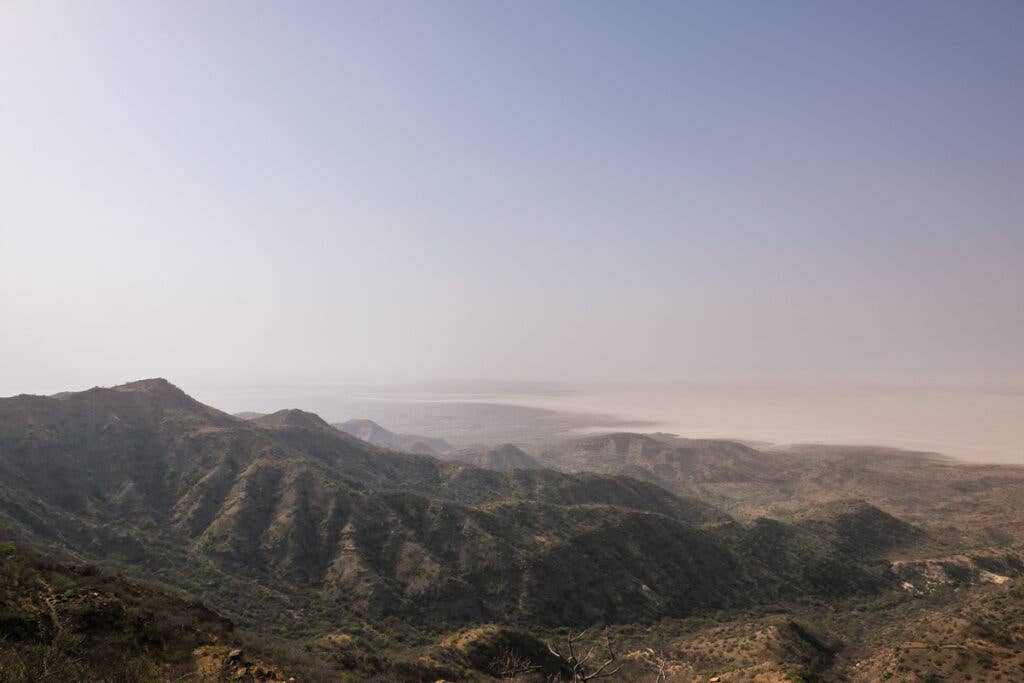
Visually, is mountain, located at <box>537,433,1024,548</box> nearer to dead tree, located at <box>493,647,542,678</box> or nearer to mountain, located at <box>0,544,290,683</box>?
dead tree, located at <box>493,647,542,678</box>

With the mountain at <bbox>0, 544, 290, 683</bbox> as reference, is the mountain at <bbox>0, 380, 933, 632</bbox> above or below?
below

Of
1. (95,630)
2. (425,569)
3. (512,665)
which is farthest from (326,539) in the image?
(95,630)

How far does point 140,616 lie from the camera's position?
1817 centimetres

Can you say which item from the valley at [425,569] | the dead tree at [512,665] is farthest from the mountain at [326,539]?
the dead tree at [512,665]

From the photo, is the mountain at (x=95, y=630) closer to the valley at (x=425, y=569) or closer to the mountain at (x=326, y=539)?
the valley at (x=425, y=569)

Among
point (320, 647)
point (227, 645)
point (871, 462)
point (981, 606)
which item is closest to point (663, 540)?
point (981, 606)

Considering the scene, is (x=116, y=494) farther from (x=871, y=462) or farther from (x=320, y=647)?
(x=871, y=462)

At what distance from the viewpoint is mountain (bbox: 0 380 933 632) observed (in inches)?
2023

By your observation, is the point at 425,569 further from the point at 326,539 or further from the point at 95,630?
the point at 95,630

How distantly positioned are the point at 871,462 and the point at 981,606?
174741 mm

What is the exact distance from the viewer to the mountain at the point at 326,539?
51375 mm

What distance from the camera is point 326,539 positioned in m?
61.8

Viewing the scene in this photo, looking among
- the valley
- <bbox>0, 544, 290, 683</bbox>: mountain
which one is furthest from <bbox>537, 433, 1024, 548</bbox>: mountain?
<bbox>0, 544, 290, 683</bbox>: mountain

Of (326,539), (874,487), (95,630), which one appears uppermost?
(95,630)
